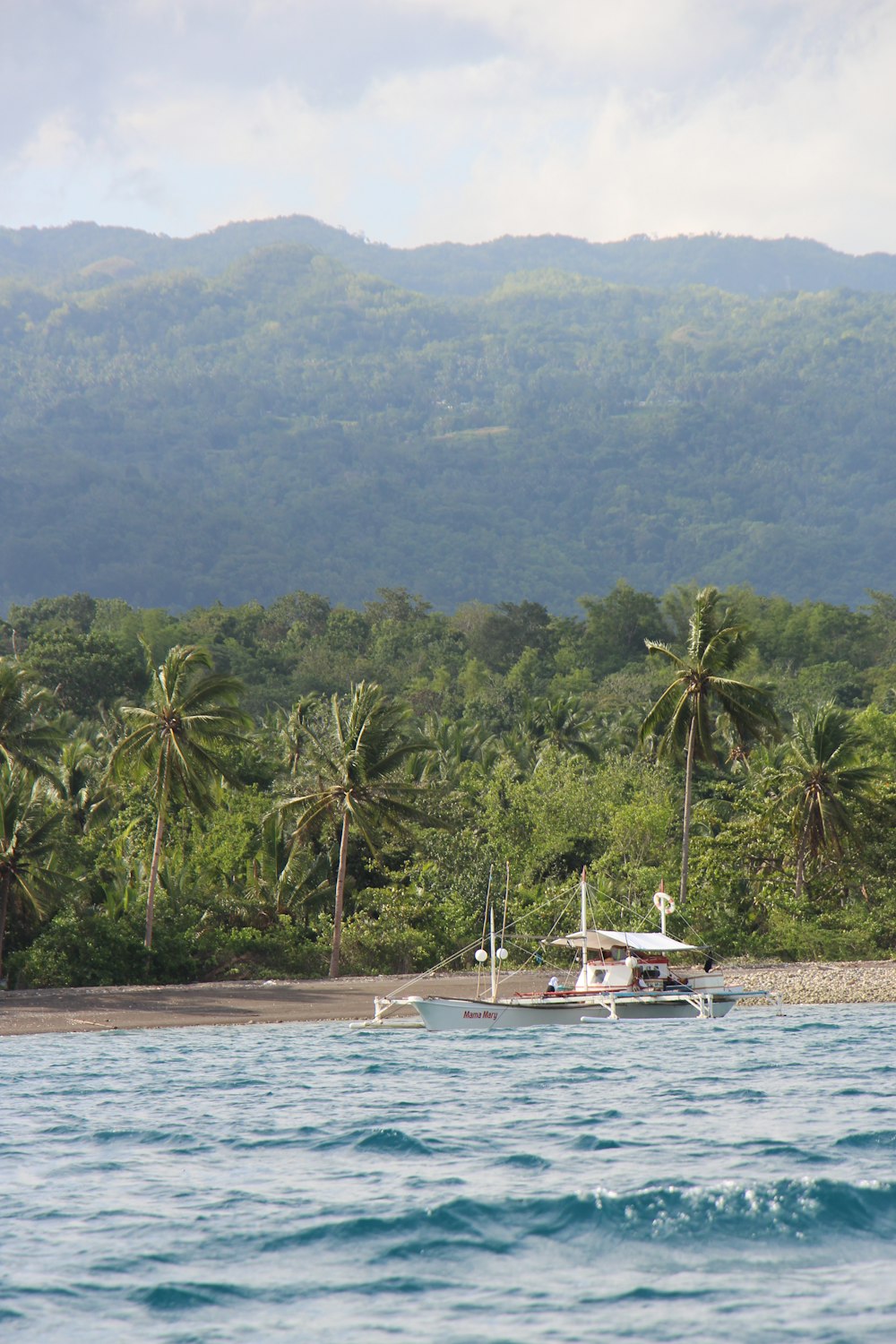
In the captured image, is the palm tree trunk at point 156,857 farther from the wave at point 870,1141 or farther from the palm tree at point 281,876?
the wave at point 870,1141

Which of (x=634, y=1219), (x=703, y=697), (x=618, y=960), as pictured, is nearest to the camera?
(x=634, y=1219)

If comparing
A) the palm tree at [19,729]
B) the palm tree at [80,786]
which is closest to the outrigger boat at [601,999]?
the palm tree at [19,729]

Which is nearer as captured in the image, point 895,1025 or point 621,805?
point 895,1025

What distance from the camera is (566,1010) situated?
39.2 meters

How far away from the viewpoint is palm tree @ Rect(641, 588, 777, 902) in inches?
2152

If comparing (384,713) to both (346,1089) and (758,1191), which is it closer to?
(346,1089)

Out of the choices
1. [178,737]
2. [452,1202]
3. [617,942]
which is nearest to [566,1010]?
[617,942]

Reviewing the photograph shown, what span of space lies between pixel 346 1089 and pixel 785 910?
1231 inches

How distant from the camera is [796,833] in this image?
180 feet

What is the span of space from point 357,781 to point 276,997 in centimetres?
940

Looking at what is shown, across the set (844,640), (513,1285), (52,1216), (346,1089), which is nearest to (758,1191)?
(513,1285)

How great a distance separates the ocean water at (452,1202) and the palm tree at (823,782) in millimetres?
22565

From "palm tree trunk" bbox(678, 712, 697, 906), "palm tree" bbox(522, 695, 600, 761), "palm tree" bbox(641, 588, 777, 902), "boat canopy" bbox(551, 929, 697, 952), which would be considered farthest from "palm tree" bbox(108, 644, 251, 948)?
"palm tree" bbox(522, 695, 600, 761)

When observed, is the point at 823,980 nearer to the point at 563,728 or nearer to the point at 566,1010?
the point at 566,1010
